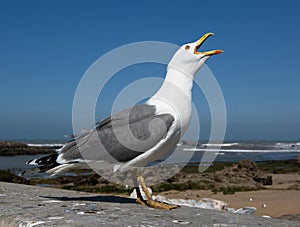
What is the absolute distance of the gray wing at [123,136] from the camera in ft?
12.3

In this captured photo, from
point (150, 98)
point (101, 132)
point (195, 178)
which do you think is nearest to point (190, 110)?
point (150, 98)

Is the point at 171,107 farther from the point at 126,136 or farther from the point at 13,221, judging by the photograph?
the point at 13,221

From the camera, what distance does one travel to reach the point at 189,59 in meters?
4.08

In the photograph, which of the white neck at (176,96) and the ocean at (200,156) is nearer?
the white neck at (176,96)

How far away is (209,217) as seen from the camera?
3318 mm

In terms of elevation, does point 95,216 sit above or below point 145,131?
below

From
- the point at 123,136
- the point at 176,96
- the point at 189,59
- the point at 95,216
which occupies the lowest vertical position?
the point at 95,216

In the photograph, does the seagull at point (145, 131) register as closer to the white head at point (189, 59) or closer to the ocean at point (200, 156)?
the white head at point (189, 59)

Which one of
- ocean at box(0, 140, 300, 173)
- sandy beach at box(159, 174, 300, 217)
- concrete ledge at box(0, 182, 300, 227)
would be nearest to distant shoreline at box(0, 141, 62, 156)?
ocean at box(0, 140, 300, 173)

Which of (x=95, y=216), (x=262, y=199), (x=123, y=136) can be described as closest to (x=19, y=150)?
(x=262, y=199)

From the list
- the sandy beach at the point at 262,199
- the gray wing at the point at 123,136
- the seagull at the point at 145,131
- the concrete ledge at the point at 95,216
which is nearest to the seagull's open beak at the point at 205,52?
the seagull at the point at 145,131

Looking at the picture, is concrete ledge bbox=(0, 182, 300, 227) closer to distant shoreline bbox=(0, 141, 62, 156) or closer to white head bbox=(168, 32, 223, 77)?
white head bbox=(168, 32, 223, 77)

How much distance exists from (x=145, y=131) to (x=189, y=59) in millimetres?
830

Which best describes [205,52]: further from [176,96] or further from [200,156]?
[200,156]
